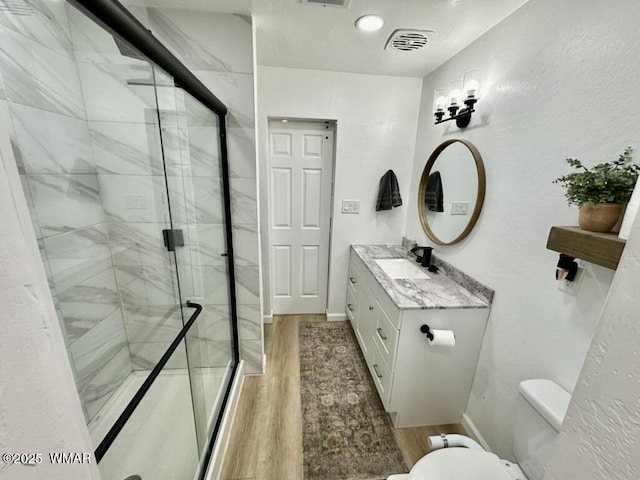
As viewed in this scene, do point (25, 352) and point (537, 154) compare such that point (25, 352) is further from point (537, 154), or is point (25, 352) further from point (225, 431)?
point (537, 154)

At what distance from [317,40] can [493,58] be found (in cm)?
105

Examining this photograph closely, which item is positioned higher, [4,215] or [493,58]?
[493,58]

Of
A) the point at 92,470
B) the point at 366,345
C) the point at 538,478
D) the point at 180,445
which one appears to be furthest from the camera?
the point at 366,345

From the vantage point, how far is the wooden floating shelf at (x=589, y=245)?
30.3 inches

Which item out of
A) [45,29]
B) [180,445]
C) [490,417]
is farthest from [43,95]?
[490,417]

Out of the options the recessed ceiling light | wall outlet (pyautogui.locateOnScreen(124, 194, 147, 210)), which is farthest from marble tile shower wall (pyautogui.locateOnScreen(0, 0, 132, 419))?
the recessed ceiling light

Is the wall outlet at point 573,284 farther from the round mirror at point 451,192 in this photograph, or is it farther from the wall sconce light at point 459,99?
the wall sconce light at point 459,99

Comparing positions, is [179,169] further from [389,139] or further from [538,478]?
[538,478]

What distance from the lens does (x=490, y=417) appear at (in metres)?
1.43

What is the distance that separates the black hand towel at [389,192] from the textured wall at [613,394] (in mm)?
1957

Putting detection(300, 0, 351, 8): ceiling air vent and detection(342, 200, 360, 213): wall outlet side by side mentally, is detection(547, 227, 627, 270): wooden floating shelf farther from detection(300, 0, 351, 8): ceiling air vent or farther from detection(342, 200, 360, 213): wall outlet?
detection(342, 200, 360, 213): wall outlet

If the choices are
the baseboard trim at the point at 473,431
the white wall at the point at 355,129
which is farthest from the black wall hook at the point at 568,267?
the white wall at the point at 355,129

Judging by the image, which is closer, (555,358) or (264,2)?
(555,358)

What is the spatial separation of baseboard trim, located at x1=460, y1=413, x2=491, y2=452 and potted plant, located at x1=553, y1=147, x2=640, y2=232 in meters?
1.33
